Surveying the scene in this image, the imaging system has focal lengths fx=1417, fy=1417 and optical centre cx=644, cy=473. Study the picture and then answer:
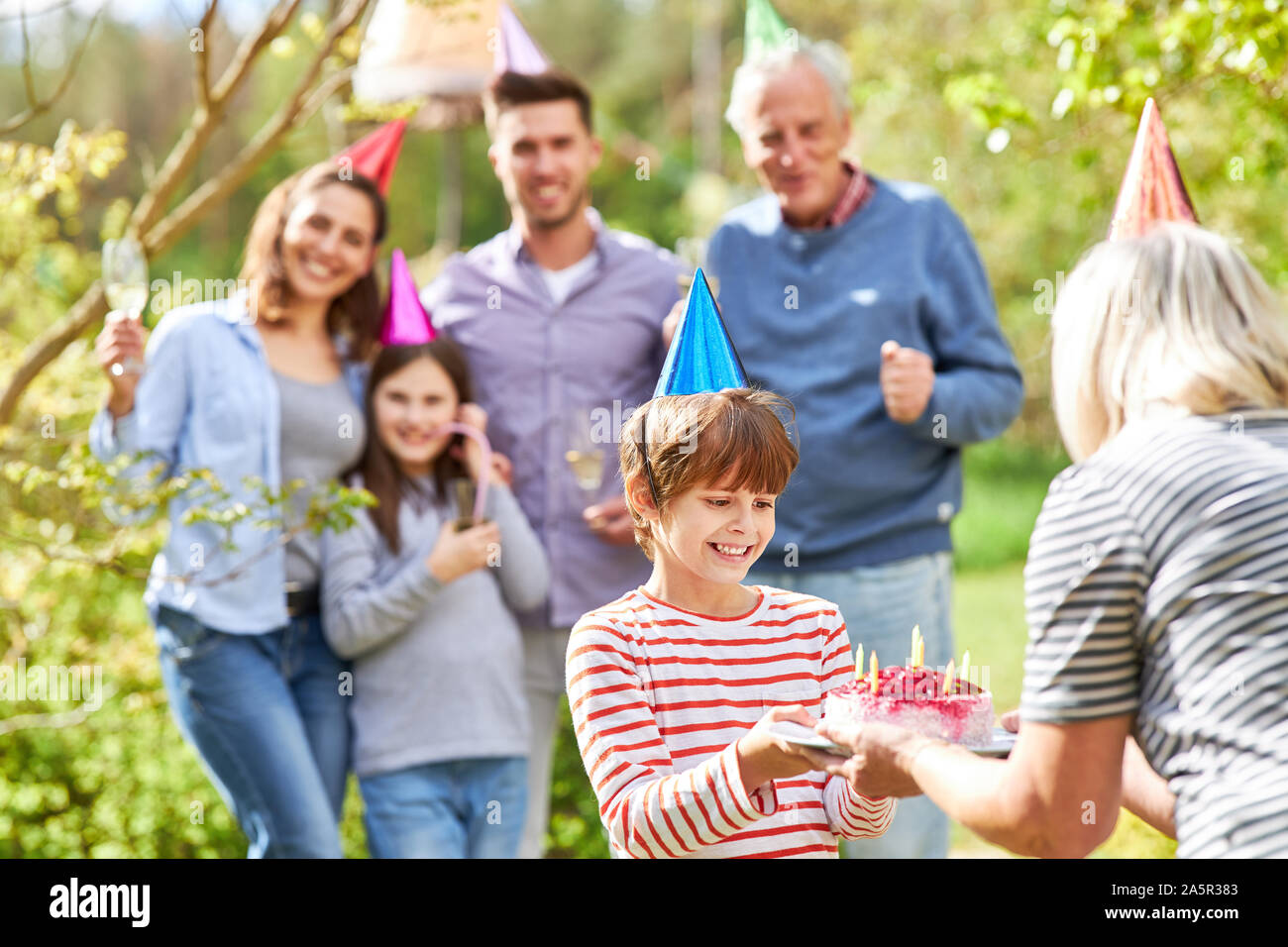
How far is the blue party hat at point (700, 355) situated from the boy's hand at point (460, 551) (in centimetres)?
139

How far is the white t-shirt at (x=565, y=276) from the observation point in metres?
3.92

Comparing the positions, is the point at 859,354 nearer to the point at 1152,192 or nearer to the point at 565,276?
the point at 565,276

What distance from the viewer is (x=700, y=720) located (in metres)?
2.13

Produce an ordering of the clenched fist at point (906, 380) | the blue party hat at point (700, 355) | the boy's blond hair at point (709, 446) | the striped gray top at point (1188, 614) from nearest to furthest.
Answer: the striped gray top at point (1188, 614) < the boy's blond hair at point (709, 446) < the blue party hat at point (700, 355) < the clenched fist at point (906, 380)

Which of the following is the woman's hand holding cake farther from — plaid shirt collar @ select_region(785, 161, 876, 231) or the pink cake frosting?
plaid shirt collar @ select_region(785, 161, 876, 231)

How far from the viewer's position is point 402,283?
3809 millimetres

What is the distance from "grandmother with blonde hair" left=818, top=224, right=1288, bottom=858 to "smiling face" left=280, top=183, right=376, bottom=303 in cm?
234

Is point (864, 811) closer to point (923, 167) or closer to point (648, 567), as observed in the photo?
point (648, 567)

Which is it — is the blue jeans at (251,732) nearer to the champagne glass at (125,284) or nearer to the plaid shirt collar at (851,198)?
the champagne glass at (125,284)

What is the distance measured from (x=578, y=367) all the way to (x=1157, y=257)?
2.17 m

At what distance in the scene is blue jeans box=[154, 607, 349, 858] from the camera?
3.41 meters

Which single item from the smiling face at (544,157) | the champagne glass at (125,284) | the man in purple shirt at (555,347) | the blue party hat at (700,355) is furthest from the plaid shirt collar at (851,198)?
the champagne glass at (125,284)
